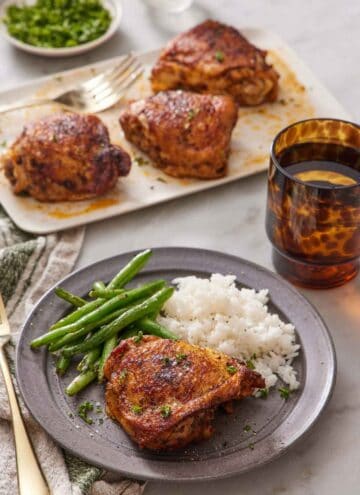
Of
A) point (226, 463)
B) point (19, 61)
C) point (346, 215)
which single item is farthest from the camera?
point (19, 61)

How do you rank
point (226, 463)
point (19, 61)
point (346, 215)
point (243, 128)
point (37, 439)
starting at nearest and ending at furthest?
point (226, 463) < point (37, 439) < point (346, 215) < point (243, 128) < point (19, 61)

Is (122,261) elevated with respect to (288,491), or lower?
elevated

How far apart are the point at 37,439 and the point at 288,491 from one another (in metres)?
0.79

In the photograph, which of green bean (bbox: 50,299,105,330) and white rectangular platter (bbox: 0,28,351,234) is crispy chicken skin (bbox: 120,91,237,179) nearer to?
white rectangular platter (bbox: 0,28,351,234)

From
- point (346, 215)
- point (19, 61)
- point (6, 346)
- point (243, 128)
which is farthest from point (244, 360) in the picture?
point (19, 61)

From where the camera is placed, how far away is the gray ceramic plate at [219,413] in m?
2.48

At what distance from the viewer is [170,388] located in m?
2.50

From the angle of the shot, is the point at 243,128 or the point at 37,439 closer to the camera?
the point at 37,439

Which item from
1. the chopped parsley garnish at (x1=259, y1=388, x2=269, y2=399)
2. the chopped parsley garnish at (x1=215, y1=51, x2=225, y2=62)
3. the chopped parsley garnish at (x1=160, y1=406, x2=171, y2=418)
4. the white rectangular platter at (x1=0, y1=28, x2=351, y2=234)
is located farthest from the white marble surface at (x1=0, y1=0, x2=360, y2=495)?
the chopped parsley garnish at (x1=215, y1=51, x2=225, y2=62)

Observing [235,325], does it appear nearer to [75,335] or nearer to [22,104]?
[75,335]

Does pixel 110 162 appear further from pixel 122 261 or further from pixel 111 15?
pixel 111 15

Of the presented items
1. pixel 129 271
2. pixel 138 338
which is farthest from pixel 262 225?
pixel 138 338

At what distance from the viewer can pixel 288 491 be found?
8.52 feet

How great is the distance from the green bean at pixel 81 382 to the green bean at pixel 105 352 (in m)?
0.03
